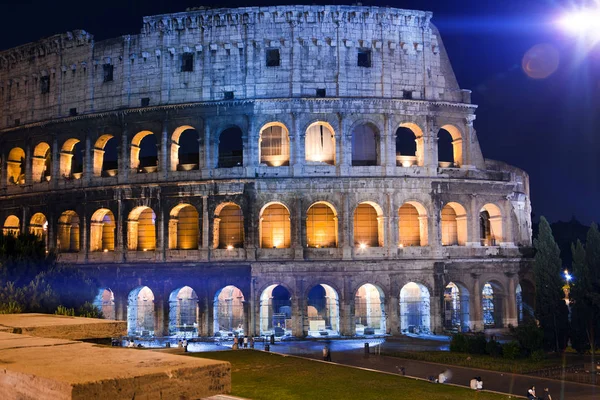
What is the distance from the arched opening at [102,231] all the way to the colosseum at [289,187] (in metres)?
0.19

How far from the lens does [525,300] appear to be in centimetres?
3612

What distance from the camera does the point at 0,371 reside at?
11.8 feet

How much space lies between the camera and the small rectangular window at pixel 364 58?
34438mm

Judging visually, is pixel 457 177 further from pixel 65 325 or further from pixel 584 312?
pixel 65 325

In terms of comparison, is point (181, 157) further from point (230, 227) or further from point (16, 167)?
point (16, 167)

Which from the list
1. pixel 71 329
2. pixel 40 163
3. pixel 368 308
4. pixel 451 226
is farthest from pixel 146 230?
pixel 71 329

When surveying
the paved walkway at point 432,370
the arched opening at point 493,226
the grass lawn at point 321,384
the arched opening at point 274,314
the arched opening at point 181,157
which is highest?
the arched opening at point 181,157

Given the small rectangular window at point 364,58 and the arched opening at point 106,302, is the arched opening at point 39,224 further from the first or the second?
the small rectangular window at point 364,58

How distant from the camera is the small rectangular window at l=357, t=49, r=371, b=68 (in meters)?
34.4

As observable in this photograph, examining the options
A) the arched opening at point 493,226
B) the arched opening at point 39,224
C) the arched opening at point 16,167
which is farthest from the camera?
the arched opening at point 16,167

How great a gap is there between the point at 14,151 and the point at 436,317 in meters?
30.3

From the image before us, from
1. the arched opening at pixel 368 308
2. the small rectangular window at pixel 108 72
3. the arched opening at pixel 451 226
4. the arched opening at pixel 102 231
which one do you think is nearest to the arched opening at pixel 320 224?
the arched opening at pixel 368 308

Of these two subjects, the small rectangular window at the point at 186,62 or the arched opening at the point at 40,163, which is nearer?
the small rectangular window at the point at 186,62

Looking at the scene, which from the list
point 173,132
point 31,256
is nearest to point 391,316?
point 173,132
